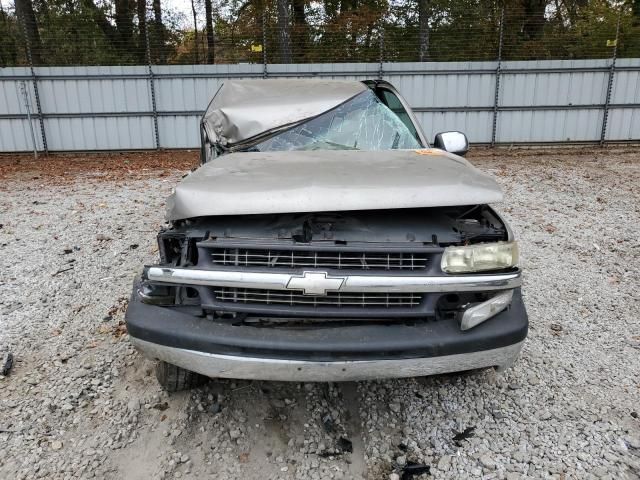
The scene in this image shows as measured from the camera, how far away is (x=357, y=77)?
13.0 metres

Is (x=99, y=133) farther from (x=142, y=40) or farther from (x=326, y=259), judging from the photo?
(x=326, y=259)

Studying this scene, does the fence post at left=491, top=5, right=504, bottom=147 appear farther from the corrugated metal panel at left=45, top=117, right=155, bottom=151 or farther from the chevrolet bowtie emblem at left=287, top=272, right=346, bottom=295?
the chevrolet bowtie emblem at left=287, top=272, right=346, bottom=295

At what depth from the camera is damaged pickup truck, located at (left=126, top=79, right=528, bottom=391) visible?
2271 millimetres

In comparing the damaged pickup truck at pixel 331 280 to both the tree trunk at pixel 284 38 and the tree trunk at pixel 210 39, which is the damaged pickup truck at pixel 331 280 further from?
the tree trunk at pixel 210 39

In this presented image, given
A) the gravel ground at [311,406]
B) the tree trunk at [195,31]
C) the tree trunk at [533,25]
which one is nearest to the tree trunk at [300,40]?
the tree trunk at [195,31]

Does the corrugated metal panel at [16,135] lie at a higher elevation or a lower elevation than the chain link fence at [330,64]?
lower

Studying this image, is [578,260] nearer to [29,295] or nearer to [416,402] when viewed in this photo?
[416,402]

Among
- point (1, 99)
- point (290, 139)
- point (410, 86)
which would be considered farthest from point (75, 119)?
point (290, 139)

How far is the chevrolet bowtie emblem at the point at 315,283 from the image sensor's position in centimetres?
229

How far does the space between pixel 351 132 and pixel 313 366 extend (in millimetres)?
2080

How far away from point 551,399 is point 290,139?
8.05 ft

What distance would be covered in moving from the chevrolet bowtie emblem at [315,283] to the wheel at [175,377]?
37.3 inches

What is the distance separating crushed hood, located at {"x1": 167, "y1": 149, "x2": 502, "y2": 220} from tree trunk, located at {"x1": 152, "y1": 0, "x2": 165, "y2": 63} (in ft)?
41.1

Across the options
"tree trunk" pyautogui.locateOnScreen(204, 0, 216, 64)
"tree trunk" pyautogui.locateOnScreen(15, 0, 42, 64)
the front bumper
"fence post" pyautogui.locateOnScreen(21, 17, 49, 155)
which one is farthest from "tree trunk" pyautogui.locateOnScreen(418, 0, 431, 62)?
the front bumper
